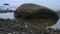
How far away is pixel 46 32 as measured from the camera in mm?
7586

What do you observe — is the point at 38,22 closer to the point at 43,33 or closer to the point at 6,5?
the point at 43,33

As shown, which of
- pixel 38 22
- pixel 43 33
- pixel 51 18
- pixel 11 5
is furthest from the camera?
pixel 11 5

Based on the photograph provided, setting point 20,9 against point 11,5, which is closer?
point 20,9

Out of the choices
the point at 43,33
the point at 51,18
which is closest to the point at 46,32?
the point at 43,33

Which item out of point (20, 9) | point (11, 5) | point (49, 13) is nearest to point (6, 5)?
point (11, 5)

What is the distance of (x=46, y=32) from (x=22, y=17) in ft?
12.8

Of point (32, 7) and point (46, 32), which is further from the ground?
point (32, 7)

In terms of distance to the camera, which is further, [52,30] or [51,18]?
[51,18]

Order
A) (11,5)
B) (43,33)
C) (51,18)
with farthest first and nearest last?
(11,5) → (51,18) → (43,33)

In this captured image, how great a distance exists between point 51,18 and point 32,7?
3.83 feet

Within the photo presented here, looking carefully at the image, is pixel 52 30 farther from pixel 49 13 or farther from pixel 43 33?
pixel 49 13

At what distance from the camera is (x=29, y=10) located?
11.3 meters

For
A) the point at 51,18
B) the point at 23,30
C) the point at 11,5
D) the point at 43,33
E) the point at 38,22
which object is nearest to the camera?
the point at 43,33

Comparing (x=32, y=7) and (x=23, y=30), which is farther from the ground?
(x=32, y=7)
